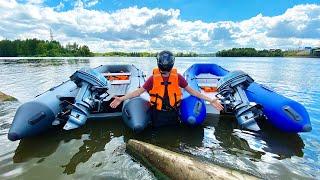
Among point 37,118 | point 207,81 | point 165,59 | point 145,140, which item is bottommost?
point 145,140

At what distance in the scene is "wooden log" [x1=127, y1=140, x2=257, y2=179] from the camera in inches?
Answer: 134

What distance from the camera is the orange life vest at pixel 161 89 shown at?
6.05 m

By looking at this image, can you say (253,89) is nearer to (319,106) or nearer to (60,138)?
(319,106)

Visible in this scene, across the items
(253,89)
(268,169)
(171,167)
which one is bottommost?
(268,169)

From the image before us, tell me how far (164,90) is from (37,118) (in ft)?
8.04

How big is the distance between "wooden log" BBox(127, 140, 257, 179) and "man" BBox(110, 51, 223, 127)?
1.23m

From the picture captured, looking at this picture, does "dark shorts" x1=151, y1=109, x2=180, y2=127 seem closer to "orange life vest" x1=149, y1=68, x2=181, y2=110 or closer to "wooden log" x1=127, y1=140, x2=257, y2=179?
"orange life vest" x1=149, y1=68, x2=181, y2=110

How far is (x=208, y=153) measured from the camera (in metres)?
5.38

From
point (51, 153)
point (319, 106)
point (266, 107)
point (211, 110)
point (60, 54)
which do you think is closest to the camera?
point (51, 153)

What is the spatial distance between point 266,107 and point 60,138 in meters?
4.35

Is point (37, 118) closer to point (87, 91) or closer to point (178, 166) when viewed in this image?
point (87, 91)

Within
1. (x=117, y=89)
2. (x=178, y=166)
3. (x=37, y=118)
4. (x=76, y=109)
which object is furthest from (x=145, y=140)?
(x=117, y=89)

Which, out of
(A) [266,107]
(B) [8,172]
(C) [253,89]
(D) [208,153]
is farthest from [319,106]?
(B) [8,172]

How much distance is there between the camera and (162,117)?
6242 millimetres
